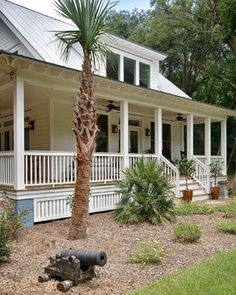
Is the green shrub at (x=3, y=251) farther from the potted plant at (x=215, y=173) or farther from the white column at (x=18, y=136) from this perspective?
the potted plant at (x=215, y=173)

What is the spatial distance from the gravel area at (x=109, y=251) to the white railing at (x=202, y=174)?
545 centimetres

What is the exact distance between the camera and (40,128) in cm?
1392

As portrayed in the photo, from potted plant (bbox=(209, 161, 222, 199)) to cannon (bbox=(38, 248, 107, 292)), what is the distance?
11.5 m

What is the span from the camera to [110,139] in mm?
15805

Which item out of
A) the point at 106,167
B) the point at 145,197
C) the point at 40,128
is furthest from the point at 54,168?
the point at 40,128

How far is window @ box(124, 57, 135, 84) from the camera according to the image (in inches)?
606

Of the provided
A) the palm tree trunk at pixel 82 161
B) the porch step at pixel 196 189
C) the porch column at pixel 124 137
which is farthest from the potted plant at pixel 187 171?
the palm tree trunk at pixel 82 161

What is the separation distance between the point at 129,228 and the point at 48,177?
2.62 m

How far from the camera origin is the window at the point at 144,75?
16.2 metres

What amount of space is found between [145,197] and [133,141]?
834cm

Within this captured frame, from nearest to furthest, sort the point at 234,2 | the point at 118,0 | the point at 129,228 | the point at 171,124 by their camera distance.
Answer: the point at 118,0 → the point at 129,228 → the point at 234,2 → the point at 171,124

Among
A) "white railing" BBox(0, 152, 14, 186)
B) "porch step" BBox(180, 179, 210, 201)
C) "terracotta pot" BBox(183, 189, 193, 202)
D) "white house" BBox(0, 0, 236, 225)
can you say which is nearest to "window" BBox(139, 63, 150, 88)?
"white house" BBox(0, 0, 236, 225)

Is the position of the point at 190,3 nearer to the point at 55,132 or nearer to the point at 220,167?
the point at 220,167

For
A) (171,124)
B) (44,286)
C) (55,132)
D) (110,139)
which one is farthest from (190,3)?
(44,286)
